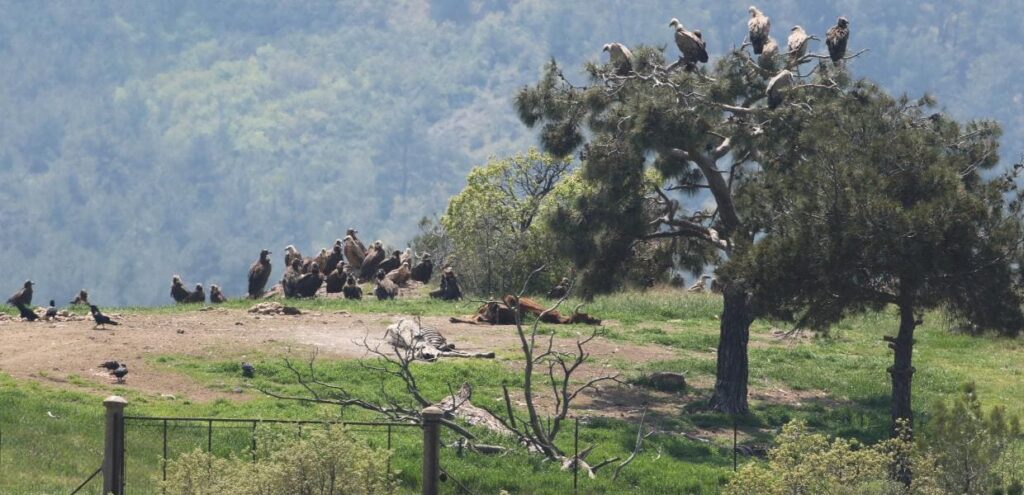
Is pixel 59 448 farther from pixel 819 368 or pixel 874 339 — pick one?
pixel 874 339

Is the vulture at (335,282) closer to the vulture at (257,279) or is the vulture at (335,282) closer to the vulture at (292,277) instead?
the vulture at (292,277)

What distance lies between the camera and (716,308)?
46219 mm

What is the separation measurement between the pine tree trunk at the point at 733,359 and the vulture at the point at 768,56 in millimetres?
4601

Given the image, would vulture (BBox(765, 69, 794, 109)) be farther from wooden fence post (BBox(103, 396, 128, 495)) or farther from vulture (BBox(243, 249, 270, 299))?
vulture (BBox(243, 249, 270, 299))

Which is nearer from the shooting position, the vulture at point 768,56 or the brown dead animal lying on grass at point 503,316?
the vulture at point 768,56

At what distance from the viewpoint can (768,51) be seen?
3203 centimetres

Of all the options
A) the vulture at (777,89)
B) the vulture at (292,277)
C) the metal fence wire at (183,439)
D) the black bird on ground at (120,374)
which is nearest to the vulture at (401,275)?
the vulture at (292,277)

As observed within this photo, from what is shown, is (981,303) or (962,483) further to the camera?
(981,303)

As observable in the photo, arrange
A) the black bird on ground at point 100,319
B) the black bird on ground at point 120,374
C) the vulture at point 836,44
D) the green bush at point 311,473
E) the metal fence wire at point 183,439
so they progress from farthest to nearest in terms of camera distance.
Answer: the black bird on ground at point 100,319 → the vulture at point 836,44 → the black bird on ground at point 120,374 → the metal fence wire at point 183,439 → the green bush at point 311,473

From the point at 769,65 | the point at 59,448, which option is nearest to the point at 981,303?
the point at 769,65

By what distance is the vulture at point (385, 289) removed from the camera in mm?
46938

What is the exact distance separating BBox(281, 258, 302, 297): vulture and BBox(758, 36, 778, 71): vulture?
19.9 m

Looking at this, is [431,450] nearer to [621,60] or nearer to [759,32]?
[621,60]

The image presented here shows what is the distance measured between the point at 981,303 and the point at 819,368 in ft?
39.2
